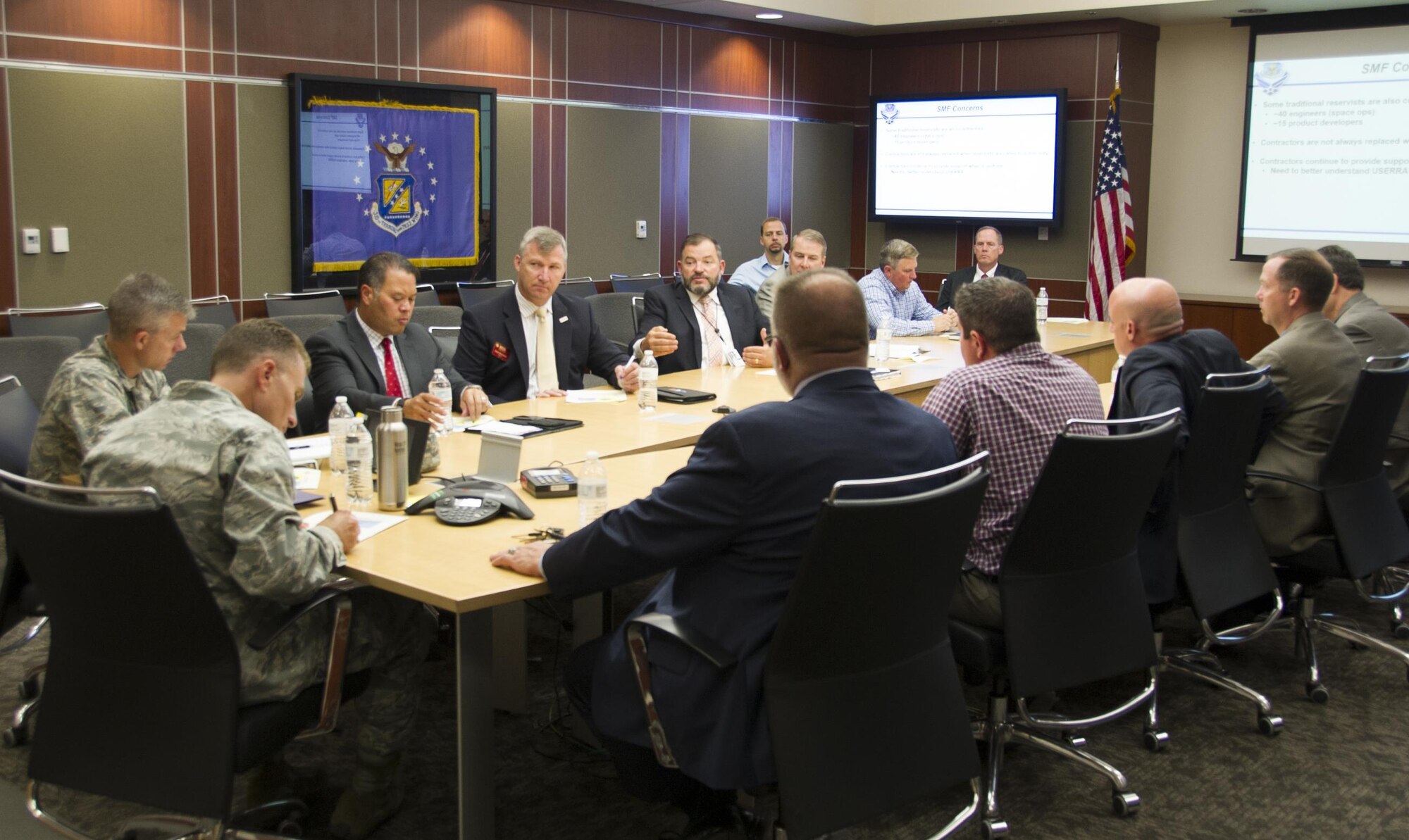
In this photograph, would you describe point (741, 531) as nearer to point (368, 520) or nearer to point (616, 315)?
point (368, 520)

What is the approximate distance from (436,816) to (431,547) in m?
0.75

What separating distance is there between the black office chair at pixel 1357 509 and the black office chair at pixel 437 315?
4.80 m

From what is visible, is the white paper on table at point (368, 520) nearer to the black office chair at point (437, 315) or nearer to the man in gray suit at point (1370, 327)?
the man in gray suit at point (1370, 327)

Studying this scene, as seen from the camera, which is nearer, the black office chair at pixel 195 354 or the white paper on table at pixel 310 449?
the white paper on table at pixel 310 449

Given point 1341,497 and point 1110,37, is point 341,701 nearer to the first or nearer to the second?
point 1341,497

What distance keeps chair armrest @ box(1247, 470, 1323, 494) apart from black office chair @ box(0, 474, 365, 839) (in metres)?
3.00

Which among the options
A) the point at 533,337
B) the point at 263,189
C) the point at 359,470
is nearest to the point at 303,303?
the point at 263,189

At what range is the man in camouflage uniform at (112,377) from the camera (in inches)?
141

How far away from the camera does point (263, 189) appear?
731cm

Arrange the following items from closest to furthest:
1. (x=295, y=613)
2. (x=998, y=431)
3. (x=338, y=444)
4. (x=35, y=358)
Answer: (x=295, y=613) < (x=998, y=431) < (x=338, y=444) < (x=35, y=358)

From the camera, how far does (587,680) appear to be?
2.79 m

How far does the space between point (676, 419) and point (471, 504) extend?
1.49 m

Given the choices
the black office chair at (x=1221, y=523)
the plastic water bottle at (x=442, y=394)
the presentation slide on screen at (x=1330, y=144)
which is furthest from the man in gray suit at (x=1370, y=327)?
the presentation slide on screen at (x=1330, y=144)

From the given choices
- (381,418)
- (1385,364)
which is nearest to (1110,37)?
(1385,364)
